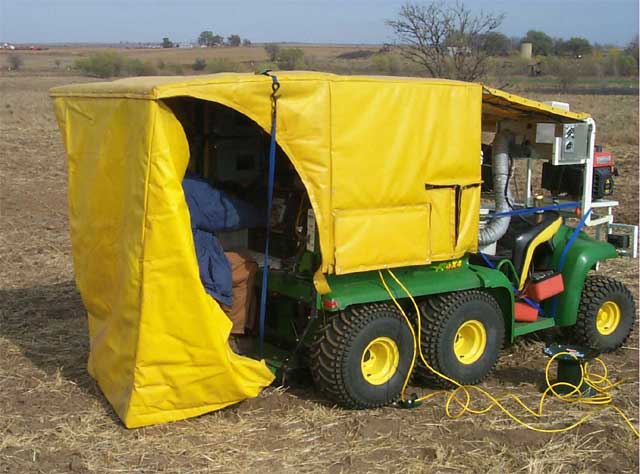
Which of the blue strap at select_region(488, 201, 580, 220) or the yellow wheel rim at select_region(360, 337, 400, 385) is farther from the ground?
the blue strap at select_region(488, 201, 580, 220)

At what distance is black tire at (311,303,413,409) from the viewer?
18.6 feet

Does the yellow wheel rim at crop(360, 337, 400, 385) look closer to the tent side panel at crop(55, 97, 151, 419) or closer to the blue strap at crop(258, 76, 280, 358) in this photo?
the blue strap at crop(258, 76, 280, 358)

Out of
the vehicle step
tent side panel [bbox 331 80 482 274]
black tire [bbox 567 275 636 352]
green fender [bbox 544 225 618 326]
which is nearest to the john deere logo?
tent side panel [bbox 331 80 482 274]

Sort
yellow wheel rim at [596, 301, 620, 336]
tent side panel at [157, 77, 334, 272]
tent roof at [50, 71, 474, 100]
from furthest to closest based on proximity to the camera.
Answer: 1. yellow wheel rim at [596, 301, 620, 336]
2. tent side panel at [157, 77, 334, 272]
3. tent roof at [50, 71, 474, 100]

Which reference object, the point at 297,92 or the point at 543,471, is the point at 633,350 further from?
the point at 297,92

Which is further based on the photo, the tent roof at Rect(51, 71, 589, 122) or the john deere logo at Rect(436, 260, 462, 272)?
the john deere logo at Rect(436, 260, 462, 272)

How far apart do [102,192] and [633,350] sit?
4848mm

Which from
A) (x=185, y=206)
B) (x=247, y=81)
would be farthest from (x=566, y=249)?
(x=185, y=206)

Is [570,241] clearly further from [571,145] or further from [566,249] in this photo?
[571,145]

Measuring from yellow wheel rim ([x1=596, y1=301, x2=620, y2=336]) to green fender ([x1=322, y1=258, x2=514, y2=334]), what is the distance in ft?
3.87

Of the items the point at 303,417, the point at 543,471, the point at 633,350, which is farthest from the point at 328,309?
the point at 633,350

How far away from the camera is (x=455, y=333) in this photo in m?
6.22

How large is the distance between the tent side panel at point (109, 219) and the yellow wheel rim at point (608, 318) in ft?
13.8

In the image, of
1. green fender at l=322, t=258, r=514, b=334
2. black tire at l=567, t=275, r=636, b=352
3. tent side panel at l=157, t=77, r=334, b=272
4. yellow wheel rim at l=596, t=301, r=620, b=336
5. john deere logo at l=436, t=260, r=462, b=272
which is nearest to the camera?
tent side panel at l=157, t=77, r=334, b=272
